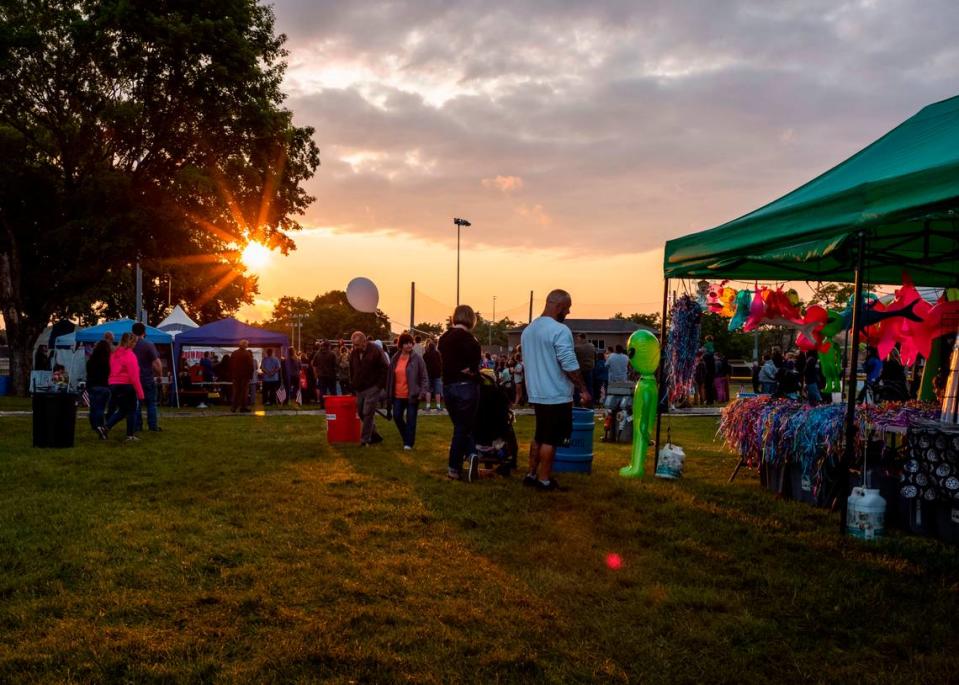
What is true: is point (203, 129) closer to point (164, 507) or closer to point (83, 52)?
point (83, 52)

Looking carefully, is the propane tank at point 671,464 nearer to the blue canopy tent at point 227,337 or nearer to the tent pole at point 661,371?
the tent pole at point 661,371

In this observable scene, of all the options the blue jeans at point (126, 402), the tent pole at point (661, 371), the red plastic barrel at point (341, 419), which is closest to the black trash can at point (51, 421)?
the blue jeans at point (126, 402)

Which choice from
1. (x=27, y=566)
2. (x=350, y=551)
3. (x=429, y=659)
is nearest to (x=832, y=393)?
(x=350, y=551)

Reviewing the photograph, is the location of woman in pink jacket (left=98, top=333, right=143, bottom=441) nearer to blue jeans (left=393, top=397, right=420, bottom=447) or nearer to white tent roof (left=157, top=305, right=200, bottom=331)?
blue jeans (left=393, top=397, right=420, bottom=447)

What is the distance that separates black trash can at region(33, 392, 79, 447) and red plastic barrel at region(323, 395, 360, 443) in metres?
3.75

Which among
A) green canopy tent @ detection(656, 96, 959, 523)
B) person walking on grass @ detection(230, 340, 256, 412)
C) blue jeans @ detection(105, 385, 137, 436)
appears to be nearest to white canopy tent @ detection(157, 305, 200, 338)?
person walking on grass @ detection(230, 340, 256, 412)

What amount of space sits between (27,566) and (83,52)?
2068 centimetres

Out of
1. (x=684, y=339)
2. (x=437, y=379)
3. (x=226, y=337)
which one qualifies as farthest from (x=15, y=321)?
(x=684, y=339)

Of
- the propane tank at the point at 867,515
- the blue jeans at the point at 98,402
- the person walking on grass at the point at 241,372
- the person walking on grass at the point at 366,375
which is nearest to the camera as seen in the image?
the propane tank at the point at 867,515

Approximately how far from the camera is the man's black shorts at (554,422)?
729 cm

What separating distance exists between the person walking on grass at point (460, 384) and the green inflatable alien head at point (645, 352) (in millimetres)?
1820

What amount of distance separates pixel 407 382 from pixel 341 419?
65.9 inches

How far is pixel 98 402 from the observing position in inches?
475

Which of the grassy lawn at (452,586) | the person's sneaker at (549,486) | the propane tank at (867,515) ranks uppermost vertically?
the propane tank at (867,515)
